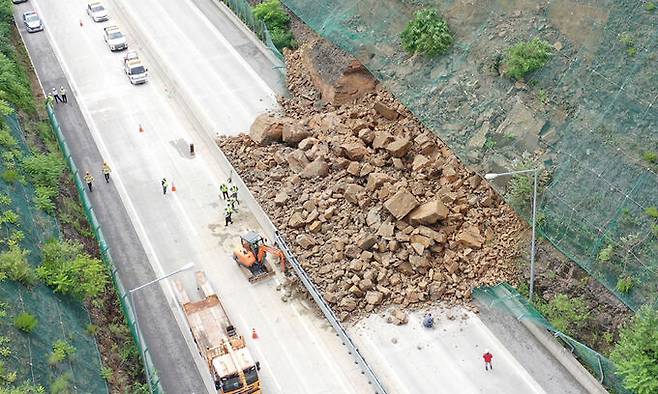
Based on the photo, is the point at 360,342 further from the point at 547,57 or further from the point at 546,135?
the point at 547,57

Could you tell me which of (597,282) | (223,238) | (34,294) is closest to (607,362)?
(597,282)

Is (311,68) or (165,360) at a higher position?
(311,68)

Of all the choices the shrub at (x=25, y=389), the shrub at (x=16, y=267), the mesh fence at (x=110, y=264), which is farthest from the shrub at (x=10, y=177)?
the shrub at (x=25, y=389)

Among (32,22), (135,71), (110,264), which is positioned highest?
(110,264)

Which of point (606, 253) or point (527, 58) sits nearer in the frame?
point (606, 253)

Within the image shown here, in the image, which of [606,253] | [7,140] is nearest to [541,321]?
[606,253]

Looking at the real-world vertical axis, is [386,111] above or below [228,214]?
above

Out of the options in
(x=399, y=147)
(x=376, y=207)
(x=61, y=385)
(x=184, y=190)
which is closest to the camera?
(x=61, y=385)

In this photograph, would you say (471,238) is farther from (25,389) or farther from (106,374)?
(25,389)
